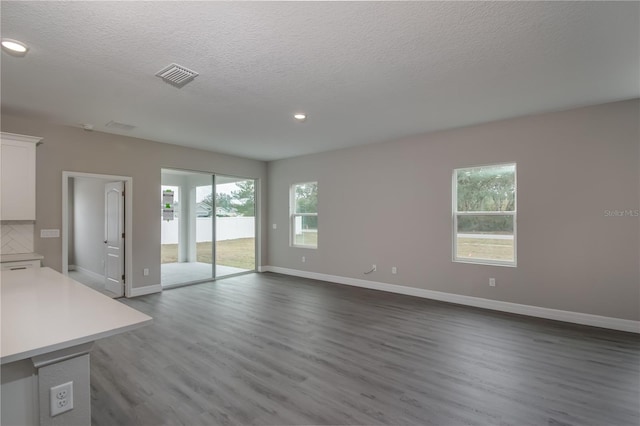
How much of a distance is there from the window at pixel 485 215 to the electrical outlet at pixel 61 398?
4.86 m

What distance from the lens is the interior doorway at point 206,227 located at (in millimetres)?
6613

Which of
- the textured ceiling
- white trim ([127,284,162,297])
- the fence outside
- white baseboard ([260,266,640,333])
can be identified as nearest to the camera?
the textured ceiling

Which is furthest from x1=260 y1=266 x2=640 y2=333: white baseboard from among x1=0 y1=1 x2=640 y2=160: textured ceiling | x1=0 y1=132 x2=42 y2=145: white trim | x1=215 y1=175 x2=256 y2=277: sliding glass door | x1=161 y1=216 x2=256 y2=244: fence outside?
x1=0 y1=132 x2=42 y2=145: white trim

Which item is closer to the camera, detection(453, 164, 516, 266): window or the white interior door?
detection(453, 164, 516, 266): window

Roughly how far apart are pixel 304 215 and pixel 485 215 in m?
3.75

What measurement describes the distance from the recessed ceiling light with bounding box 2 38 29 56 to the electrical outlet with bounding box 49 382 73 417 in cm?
261

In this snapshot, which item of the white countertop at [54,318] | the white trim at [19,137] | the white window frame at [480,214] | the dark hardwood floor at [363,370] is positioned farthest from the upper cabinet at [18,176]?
the white window frame at [480,214]

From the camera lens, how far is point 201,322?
403 cm

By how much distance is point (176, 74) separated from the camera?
9.50ft

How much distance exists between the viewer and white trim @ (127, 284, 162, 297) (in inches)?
211

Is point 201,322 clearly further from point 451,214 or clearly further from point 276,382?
point 451,214

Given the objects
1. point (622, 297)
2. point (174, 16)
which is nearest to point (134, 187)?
point (174, 16)

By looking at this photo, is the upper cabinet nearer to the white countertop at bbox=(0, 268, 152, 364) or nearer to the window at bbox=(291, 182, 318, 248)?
the white countertop at bbox=(0, 268, 152, 364)

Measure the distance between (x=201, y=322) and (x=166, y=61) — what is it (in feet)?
10.0
